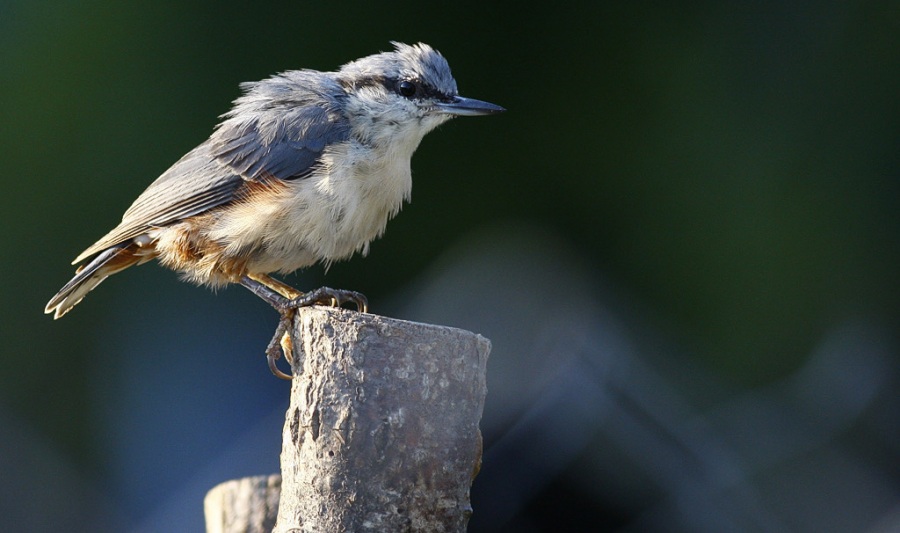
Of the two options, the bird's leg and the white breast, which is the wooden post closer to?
the bird's leg

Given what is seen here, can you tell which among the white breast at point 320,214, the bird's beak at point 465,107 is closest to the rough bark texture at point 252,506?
the white breast at point 320,214

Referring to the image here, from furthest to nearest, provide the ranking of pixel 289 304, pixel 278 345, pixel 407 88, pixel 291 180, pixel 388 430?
pixel 407 88, pixel 291 180, pixel 278 345, pixel 289 304, pixel 388 430

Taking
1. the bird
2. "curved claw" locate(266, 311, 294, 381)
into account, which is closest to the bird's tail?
the bird

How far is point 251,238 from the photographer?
2078 mm

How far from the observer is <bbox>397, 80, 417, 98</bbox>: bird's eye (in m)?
2.21

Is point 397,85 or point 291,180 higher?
point 397,85

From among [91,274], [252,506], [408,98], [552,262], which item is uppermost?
[408,98]

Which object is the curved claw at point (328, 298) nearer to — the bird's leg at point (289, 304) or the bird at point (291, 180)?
the bird's leg at point (289, 304)

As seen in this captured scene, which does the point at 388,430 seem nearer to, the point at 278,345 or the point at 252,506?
the point at 252,506

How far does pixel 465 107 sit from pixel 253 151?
0.52 m

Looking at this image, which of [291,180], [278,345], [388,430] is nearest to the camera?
[388,430]

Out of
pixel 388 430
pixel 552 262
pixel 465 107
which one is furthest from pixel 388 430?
pixel 552 262

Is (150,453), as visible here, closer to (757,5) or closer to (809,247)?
(809,247)

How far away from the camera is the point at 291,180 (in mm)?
2100
